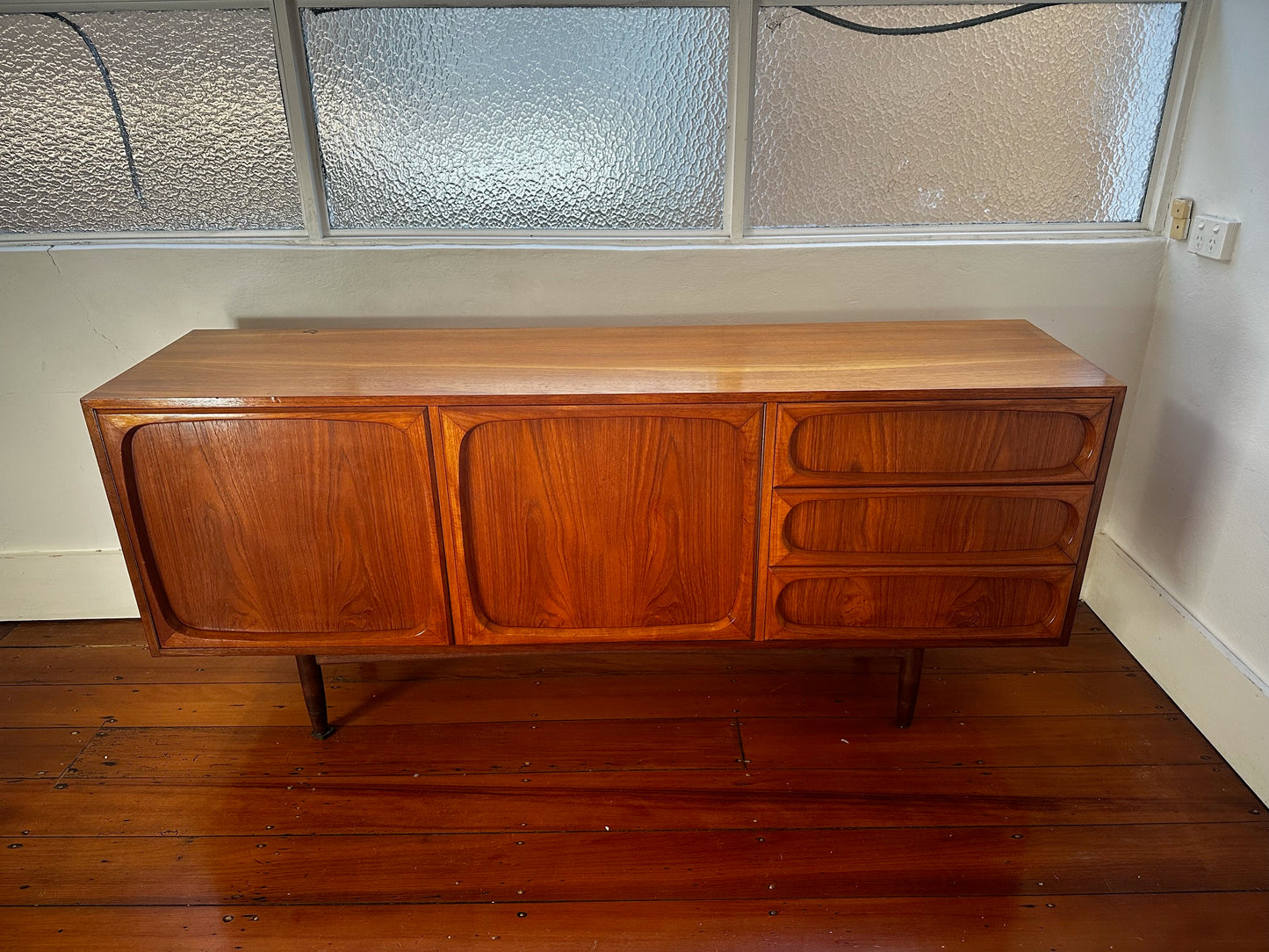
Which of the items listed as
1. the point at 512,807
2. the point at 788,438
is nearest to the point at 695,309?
the point at 788,438

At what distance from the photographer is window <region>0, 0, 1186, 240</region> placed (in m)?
1.65

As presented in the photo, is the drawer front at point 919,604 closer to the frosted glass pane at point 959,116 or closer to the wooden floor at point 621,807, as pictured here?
the wooden floor at point 621,807

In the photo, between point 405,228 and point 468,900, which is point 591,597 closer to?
point 468,900

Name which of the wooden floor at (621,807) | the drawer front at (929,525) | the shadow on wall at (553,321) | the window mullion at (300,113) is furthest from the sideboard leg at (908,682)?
the window mullion at (300,113)

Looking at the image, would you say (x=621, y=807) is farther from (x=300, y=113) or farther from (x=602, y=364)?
(x=300, y=113)

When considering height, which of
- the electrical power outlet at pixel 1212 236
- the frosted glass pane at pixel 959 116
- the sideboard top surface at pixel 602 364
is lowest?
the sideboard top surface at pixel 602 364

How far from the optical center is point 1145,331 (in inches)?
72.4

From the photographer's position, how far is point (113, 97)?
66.1 inches

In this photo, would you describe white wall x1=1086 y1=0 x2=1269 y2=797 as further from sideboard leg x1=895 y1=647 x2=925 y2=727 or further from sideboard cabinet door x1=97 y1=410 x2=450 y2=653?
sideboard cabinet door x1=97 y1=410 x2=450 y2=653

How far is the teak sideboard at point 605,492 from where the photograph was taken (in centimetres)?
134

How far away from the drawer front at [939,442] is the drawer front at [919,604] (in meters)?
0.17

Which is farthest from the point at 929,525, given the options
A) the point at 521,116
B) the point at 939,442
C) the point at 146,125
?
the point at 146,125

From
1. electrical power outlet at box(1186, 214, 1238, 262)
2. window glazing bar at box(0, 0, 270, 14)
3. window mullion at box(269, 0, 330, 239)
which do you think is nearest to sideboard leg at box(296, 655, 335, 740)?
window mullion at box(269, 0, 330, 239)

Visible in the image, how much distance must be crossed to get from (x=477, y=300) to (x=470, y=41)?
0.47 meters
